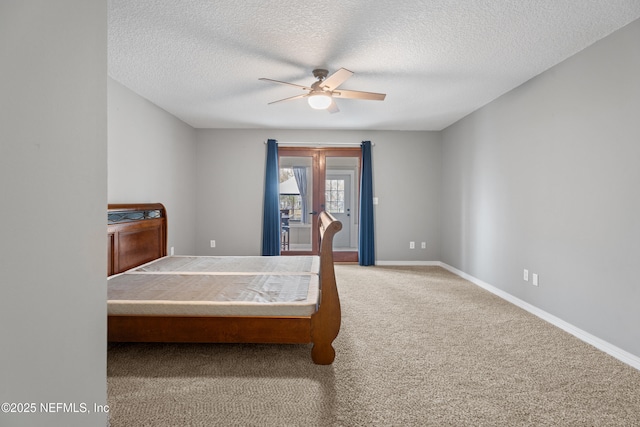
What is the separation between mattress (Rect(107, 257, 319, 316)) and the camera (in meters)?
2.32

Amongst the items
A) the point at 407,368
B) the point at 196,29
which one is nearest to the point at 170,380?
the point at 407,368

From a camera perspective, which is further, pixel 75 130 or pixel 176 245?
pixel 176 245

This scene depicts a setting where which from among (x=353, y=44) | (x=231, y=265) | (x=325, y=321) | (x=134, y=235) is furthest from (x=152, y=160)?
(x=325, y=321)

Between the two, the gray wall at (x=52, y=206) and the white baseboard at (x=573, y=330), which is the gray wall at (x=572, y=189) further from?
the gray wall at (x=52, y=206)

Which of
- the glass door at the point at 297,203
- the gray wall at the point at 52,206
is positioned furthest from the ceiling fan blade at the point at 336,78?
the glass door at the point at 297,203

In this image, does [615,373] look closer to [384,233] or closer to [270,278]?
[270,278]

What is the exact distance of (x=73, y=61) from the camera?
0.58 metres

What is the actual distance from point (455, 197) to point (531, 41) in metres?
2.97

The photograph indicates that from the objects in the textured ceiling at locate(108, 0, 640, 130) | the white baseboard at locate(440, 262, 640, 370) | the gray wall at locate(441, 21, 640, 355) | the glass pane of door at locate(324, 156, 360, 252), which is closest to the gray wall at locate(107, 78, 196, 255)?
the textured ceiling at locate(108, 0, 640, 130)

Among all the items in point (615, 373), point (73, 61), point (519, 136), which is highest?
point (519, 136)

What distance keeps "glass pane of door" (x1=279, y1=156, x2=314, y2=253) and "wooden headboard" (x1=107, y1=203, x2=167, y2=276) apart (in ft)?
7.25

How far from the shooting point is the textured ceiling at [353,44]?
225cm

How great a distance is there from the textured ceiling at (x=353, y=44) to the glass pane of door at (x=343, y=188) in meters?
1.91

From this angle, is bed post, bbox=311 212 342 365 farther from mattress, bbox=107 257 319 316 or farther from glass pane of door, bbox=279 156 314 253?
glass pane of door, bbox=279 156 314 253
